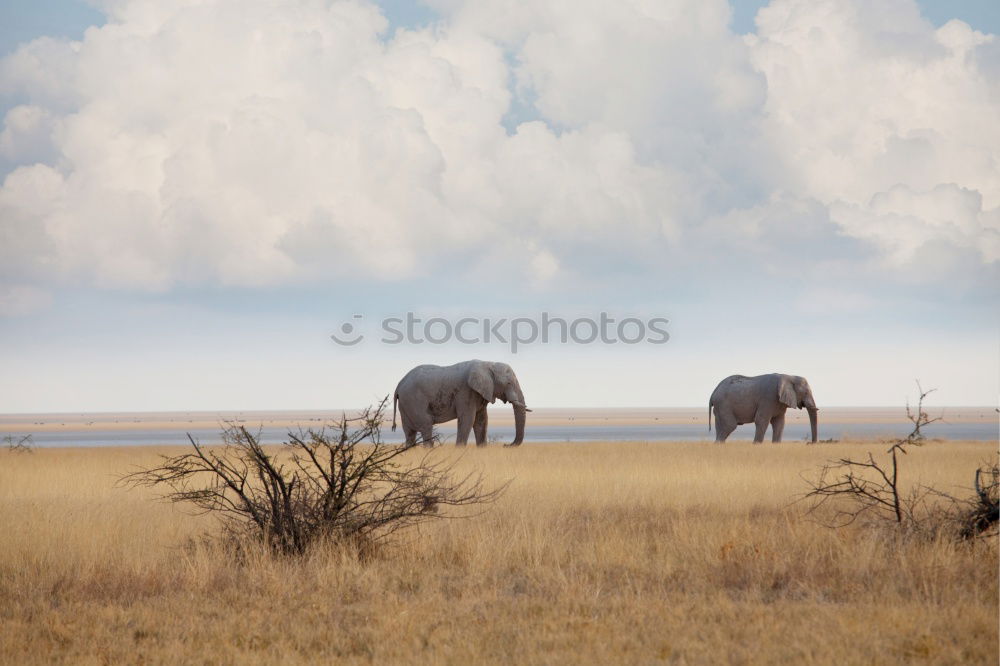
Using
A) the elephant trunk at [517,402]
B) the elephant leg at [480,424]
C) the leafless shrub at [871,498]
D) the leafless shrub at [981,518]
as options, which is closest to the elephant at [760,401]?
the elephant trunk at [517,402]

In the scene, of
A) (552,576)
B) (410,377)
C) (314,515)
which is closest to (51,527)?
(314,515)

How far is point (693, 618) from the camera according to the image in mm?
7977

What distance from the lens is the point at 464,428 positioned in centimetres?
3086

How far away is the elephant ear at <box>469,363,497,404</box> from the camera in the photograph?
30500mm

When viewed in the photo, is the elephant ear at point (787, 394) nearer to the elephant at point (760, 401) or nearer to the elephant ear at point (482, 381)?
the elephant at point (760, 401)

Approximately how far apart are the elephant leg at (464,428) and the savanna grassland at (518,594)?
52.5ft

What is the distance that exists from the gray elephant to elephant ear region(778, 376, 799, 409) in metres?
8.93

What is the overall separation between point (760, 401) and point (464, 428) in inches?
428

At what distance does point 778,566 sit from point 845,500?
580 centimetres

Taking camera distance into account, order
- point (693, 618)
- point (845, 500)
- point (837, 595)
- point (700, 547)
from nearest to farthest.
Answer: point (693, 618), point (837, 595), point (700, 547), point (845, 500)

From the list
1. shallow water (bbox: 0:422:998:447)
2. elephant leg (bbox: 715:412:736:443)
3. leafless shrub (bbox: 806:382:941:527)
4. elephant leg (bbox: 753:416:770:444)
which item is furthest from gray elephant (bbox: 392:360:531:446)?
leafless shrub (bbox: 806:382:941:527)

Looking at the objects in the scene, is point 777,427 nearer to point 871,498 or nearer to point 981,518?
point 871,498

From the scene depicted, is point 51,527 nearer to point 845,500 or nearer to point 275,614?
point 275,614

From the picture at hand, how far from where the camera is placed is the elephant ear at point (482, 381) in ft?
100
